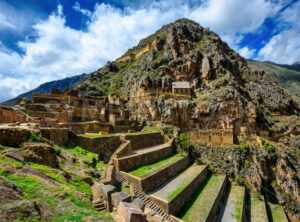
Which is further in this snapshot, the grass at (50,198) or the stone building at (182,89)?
the stone building at (182,89)

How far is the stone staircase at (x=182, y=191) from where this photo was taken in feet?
32.7

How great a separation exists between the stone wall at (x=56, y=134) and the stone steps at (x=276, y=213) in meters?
20.7

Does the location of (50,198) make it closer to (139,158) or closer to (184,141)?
(139,158)

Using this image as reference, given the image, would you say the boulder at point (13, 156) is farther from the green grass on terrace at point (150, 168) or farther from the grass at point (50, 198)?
the green grass on terrace at point (150, 168)

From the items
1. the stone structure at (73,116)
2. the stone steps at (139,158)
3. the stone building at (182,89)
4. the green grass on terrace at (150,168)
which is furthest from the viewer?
the stone building at (182,89)

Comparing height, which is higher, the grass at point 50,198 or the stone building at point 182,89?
the stone building at point 182,89

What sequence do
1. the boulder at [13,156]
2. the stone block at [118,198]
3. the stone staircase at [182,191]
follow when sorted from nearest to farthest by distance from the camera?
the stone block at [118,198] < the boulder at [13,156] < the stone staircase at [182,191]

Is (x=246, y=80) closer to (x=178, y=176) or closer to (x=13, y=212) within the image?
(x=178, y=176)

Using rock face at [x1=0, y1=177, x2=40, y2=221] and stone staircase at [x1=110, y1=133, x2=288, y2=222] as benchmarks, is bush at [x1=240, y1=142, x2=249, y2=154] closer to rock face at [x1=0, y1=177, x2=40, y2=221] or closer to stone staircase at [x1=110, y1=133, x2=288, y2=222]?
stone staircase at [x1=110, y1=133, x2=288, y2=222]

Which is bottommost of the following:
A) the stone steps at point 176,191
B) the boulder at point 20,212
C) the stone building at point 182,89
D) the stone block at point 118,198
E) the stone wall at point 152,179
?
the stone steps at point 176,191

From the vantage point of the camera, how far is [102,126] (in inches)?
664

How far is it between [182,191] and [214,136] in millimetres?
11689

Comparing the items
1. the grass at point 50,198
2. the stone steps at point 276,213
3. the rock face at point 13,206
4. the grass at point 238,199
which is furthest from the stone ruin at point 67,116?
the stone steps at point 276,213

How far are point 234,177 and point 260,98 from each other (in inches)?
873
